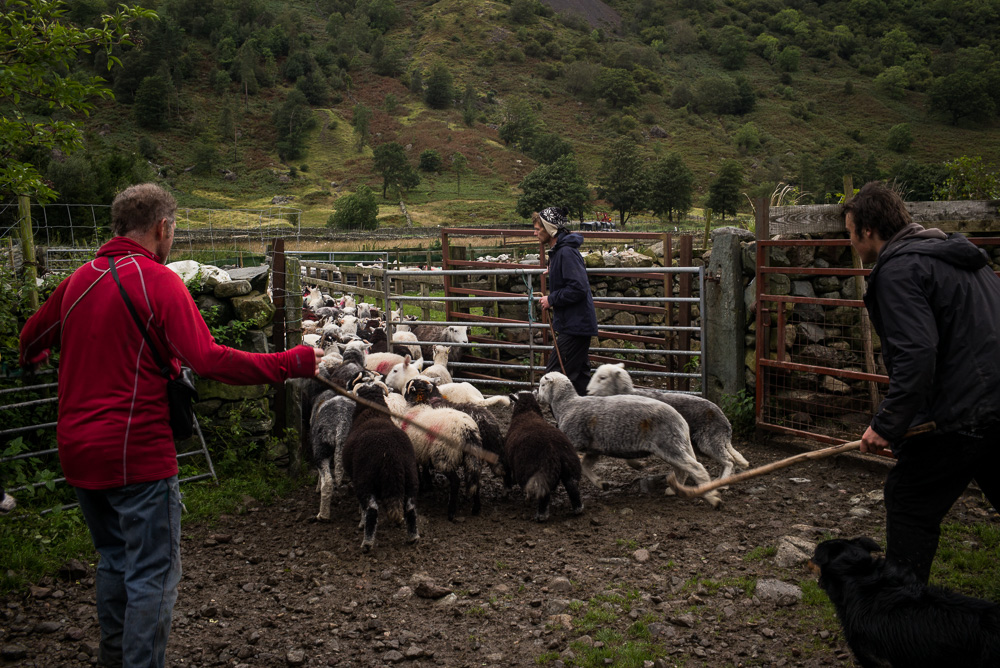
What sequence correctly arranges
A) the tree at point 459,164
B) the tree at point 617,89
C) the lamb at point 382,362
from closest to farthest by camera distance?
the lamb at point 382,362, the tree at point 459,164, the tree at point 617,89

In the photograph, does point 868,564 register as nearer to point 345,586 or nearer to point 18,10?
point 345,586

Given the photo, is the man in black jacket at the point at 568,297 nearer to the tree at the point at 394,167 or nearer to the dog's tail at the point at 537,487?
the dog's tail at the point at 537,487

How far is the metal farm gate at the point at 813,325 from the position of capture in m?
6.41

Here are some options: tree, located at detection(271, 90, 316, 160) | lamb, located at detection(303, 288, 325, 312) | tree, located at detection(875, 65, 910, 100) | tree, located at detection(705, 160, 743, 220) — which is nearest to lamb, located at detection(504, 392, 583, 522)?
lamb, located at detection(303, 288, 325, 312)

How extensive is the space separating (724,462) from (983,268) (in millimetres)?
3137

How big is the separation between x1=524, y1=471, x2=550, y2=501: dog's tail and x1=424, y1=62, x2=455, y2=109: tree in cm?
11409

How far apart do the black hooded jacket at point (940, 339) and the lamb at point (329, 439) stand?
4.09m

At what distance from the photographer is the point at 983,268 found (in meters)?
2.89

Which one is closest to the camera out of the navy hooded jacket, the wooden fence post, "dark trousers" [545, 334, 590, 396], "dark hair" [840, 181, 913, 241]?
"dark hair" [840, 181, 913, 241]

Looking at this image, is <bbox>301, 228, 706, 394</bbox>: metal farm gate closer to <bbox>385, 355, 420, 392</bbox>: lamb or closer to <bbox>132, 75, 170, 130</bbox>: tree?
<bbox>385, 355, 420, 392</bbox>: lamb

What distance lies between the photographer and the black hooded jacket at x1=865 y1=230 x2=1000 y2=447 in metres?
2.71

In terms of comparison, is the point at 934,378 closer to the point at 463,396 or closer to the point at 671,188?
the point at 463,396

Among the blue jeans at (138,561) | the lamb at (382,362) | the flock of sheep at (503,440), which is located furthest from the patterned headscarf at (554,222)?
the blue jeans at (138,561)

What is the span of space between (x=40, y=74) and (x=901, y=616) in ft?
17.8
